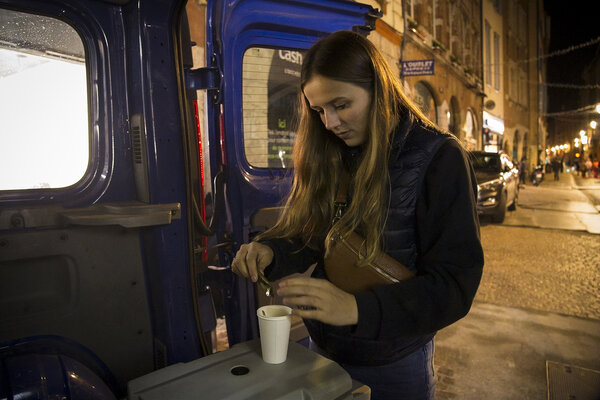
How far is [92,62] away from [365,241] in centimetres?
151

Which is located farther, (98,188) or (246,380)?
(98,188)

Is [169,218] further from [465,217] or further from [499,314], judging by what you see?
[499,314]

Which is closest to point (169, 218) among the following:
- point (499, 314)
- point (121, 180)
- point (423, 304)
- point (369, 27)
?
point (121, 180)

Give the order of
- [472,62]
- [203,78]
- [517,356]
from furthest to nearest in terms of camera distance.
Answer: [472,62] → [517,356] → [203,78]

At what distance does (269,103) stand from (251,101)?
18cm

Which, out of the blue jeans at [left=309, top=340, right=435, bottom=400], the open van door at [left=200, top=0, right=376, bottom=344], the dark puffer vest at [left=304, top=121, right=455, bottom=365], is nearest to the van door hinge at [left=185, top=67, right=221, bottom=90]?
the open van door at [left=200, top=0, right=376, bottom=344]

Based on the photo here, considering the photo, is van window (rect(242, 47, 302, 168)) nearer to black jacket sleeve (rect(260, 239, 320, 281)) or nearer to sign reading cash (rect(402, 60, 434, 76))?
black jacket sleeve (rect(260, 239, 320, 281))

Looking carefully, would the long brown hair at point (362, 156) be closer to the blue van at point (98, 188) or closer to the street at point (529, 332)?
the blue van at point (98, 188)

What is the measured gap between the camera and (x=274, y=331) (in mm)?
1278

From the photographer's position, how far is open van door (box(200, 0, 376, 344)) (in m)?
2.62

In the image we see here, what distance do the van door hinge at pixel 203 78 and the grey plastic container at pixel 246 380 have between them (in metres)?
1.63

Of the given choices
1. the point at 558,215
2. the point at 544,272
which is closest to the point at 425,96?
the point at 558,215

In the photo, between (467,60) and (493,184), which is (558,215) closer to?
Result: (493,184)

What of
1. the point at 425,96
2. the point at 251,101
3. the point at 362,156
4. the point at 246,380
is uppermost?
the point at 425,96
